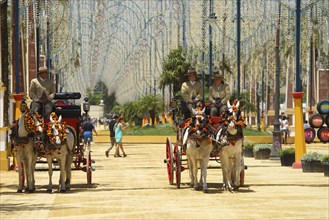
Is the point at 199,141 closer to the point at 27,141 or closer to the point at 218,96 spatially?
the point at 218,96

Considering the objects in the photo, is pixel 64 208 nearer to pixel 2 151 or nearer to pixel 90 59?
pixel 2 151

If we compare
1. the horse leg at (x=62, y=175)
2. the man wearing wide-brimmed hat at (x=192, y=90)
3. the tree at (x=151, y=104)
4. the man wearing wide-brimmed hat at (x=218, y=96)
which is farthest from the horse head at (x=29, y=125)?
the tree at (x=151, y=104)

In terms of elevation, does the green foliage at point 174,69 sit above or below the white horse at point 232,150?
above

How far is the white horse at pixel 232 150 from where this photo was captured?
23734mm

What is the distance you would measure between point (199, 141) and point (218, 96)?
93.8 inches

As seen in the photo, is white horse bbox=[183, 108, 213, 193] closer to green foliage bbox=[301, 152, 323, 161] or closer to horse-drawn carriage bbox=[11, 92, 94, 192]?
horse-drawn carriage bbox=[11, 92, 94, 192]

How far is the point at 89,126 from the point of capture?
4572 cm

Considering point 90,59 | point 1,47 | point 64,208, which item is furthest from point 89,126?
point 90,59

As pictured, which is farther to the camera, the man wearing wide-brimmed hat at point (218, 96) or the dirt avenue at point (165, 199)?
the man wearing wide-brimmed hat at point (218, 96)

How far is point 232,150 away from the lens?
2412 centimetres

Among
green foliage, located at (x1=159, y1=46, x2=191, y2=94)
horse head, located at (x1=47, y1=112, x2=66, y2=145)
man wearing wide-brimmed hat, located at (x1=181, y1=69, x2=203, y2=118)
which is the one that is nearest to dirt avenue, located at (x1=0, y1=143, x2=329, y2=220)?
horse head, located at (x1=47, y1=112, x2=66, y2=145)

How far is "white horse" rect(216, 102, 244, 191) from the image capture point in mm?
23734

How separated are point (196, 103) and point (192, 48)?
135ft

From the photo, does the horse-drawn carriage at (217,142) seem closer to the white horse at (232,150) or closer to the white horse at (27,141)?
the white horse at (232,150)
